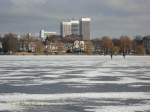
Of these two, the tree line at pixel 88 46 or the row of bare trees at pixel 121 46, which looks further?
the row of bare trees at pixel 121 46

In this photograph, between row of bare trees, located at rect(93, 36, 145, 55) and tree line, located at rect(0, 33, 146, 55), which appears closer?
tree line, located at rect(0, 33, 146, 55)

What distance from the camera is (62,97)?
12297 millimetres

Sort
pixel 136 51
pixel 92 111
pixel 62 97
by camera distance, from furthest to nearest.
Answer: pixel 136 51
pixel 62 97
pixel 92 111

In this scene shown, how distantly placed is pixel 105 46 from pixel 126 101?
150 m

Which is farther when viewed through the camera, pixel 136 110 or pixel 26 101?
pixel 26 101

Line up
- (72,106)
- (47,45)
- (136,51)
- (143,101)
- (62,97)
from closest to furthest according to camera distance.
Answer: (72,106) → (143,101) → (62,97) → (136,51) → (47,45)

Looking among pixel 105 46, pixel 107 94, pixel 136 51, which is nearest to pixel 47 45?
pixel 105 46

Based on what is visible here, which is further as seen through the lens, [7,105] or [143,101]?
[143,101]

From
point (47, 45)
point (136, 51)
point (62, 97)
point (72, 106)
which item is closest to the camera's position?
point (72, 106)

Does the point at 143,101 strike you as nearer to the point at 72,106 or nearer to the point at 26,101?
the point at 72,106

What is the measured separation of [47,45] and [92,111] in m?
164

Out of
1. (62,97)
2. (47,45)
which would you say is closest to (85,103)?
(62,97)

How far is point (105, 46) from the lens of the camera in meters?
160

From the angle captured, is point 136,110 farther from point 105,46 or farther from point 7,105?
point 105,46
